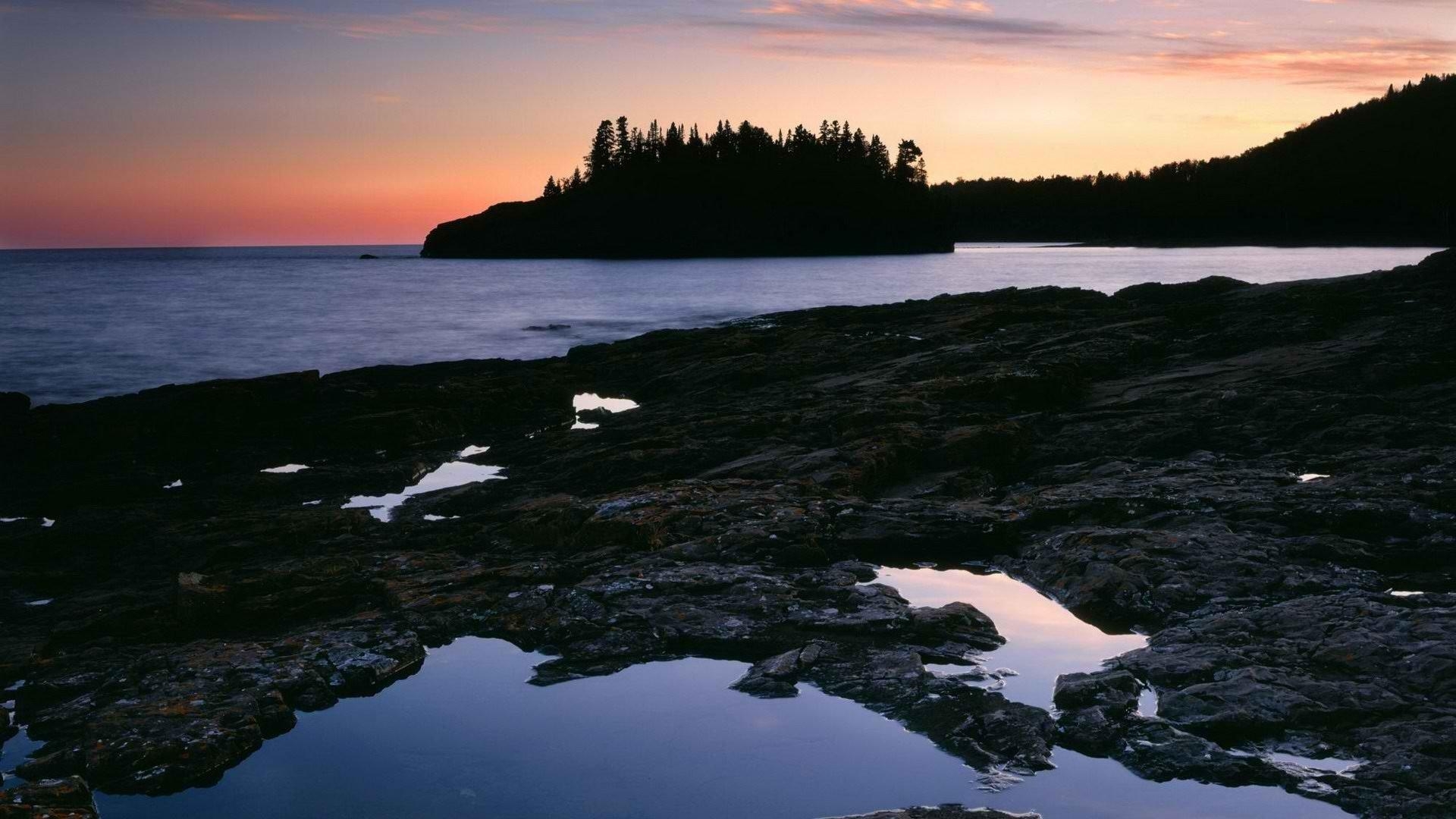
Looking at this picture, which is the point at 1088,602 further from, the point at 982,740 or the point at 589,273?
the point at 589,273

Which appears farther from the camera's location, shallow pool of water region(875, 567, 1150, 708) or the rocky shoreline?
shallow pool of water region(875, 567, 1150, 708)

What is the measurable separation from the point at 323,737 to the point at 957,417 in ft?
28.6

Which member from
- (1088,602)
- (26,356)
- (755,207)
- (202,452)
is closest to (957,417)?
(1088,602)

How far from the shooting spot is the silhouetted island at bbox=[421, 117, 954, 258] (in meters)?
142

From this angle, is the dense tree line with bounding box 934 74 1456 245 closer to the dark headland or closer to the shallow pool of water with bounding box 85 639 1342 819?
the dark headland

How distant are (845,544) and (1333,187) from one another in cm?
15774

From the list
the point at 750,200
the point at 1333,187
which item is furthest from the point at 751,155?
the point at 1333,187

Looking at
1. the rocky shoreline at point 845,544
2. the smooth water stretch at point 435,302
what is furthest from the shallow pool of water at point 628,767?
the smooth water stretch at point 435,302

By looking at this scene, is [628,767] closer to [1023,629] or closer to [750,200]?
[1023,629]

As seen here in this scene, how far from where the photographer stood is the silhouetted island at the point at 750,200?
142 meters

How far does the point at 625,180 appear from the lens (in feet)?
473

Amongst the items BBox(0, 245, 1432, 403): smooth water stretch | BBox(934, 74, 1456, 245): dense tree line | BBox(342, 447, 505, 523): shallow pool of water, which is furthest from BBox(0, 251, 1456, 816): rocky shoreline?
BBox(934, 74, 1456, 245): dense tree line

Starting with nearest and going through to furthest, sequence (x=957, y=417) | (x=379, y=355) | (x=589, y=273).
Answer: (x=957, y=417)
(x=379, y=355)
(x=589, y=273)

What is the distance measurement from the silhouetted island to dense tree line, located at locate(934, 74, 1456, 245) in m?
9.08
